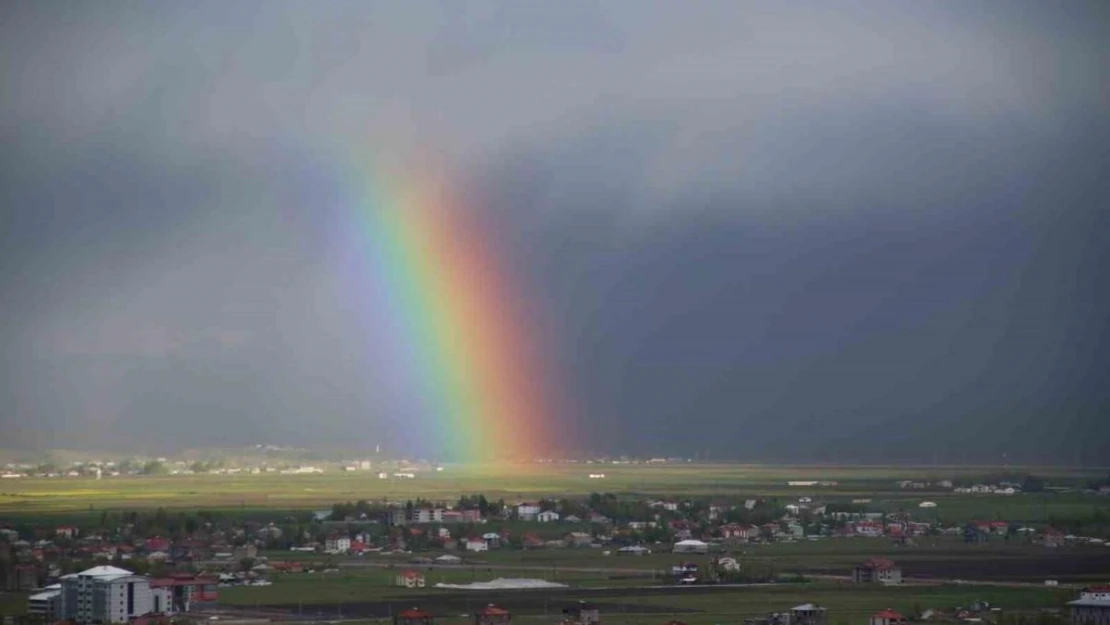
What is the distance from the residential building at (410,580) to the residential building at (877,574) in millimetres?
7377

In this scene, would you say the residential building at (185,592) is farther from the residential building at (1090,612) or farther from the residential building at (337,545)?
the residential building at (337,545)

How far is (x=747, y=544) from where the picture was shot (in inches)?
1812

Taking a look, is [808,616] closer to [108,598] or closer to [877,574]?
[877,574]

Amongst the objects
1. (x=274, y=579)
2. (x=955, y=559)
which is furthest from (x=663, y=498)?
(x=274, y=579)

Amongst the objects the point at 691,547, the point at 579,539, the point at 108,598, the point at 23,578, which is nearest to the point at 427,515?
the point at 579,539

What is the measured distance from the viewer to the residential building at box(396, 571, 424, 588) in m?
34.2

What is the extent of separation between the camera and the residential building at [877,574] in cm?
3416

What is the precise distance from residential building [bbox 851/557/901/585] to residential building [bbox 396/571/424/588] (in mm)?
7377

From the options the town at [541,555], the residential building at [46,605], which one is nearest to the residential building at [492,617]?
the town at [541,555]

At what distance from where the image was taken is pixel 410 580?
34750mm

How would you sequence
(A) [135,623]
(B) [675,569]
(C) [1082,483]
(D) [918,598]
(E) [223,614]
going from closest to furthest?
(A) [135,623]
(E) [223,614]
(D) [918,598]
(B) [675,569]
(C) [1082,483]

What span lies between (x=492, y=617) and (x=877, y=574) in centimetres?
981

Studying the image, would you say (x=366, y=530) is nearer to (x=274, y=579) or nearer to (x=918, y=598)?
(x=274, y=579)

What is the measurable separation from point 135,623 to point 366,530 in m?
21.3
